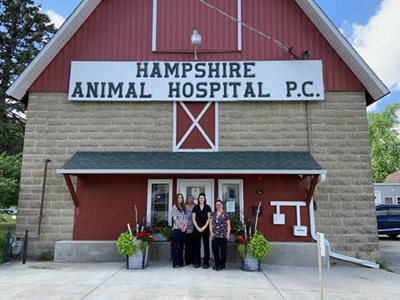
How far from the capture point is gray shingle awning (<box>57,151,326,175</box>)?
8.98 meters

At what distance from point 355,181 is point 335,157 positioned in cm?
89

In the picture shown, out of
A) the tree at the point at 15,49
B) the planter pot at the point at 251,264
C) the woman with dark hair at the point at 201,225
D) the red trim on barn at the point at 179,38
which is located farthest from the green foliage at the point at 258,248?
the tree at the point at 15,49

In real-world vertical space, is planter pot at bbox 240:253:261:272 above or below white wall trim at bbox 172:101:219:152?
below

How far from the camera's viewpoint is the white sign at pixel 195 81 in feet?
34.5

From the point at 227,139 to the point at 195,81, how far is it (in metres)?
2.09

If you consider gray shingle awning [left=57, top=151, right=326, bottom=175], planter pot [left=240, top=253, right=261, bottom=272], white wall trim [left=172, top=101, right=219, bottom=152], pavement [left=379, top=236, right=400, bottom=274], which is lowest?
pavement [left=379, top=236, right=400, bottom=274]

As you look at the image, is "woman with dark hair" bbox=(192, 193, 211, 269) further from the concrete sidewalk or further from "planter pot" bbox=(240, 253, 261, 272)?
"planter pot" bbox=(240, 253, 261, 272)

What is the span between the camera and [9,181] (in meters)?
9.90

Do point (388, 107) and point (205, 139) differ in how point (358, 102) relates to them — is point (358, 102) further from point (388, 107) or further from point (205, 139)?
point (388, 107)

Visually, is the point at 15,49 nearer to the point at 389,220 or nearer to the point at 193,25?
the point at 193,25

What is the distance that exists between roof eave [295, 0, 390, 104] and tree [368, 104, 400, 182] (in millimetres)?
40429

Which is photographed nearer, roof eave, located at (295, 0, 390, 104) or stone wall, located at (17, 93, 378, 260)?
stone wall, located at (17, 93, 378, 260)

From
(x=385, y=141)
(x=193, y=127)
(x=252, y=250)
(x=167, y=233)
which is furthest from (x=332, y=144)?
(x=385, y=141)

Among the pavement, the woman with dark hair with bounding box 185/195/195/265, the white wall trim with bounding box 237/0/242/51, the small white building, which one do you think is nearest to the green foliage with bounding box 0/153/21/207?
the woman with dark hair with bounding box 185/195/195/265
